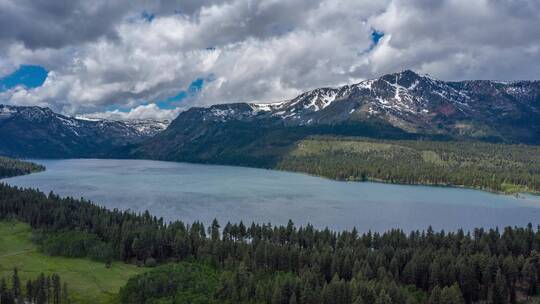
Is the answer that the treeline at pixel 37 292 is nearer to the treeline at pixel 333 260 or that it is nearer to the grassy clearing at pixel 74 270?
the grassy clearing at pixel 74 270

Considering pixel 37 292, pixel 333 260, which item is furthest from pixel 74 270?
pixel 333 260

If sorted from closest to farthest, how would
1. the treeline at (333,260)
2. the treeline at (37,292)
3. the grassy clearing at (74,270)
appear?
the treeline at (37,292) → the treeline at (333,260) → the grassy clearing at (74,270)

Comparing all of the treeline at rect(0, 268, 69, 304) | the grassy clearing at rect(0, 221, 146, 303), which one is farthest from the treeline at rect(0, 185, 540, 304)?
the treeline at rect(0, 268, 69, 304)

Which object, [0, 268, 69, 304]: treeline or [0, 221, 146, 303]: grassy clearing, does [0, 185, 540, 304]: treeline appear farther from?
[0, 268, 69, 304]: treeline

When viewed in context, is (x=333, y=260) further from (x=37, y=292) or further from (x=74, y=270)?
(x=74, y=270)

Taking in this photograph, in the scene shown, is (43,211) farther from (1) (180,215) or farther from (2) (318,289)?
(2) (318,289)

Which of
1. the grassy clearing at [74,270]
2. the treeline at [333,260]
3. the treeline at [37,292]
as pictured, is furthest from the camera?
the grassy clearing at [74,270]

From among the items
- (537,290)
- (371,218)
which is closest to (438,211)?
(371,218)

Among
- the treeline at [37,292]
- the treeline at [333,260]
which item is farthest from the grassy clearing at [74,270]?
the treeline at [333,260]
